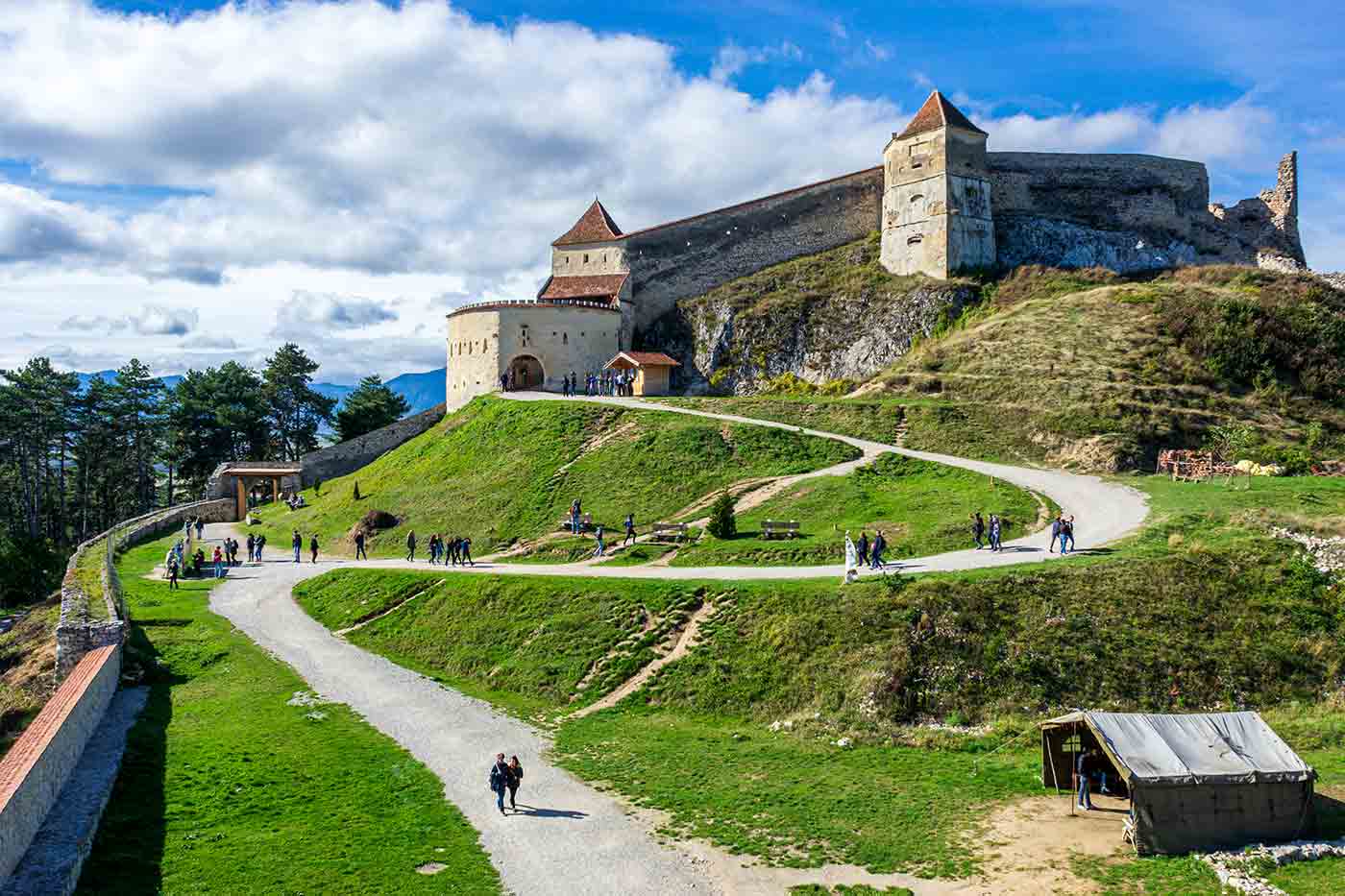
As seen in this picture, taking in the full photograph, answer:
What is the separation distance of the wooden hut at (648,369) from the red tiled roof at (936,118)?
20.8m

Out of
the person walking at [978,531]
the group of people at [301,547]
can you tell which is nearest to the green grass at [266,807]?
the group of people at [301,547]

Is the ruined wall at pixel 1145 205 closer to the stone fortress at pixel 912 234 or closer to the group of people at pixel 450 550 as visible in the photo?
the stone fortress at pixel 912 234

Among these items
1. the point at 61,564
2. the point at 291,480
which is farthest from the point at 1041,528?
the point at 61,564

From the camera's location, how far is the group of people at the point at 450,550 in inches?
1405

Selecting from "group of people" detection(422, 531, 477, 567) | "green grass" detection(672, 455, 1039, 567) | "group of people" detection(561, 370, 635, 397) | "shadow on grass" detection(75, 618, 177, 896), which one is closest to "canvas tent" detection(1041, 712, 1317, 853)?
"green grass" detection(672, 455, 1039, 567)

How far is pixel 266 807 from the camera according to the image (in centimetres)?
1730

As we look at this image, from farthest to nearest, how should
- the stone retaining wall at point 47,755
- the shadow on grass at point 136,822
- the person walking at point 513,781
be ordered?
the person walking at point 513,781 < the shadow on grass at point 136,822 < the stone retaining wall at point 47,755

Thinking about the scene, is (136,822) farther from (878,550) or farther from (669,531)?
(669,531)

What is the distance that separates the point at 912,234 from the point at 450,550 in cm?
3638

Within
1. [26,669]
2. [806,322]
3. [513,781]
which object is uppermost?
[806,322]

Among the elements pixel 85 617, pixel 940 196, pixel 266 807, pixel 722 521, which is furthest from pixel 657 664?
pixel 940 196

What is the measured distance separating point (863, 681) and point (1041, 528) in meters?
11.4

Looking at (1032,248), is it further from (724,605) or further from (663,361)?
(724,605)

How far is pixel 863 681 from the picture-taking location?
73.7ft
